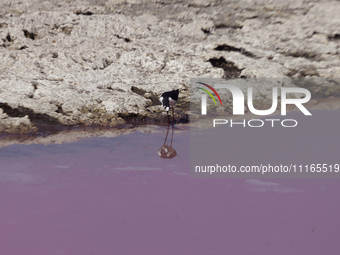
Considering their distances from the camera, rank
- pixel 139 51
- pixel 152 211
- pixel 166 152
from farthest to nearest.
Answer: pixel 139 51
pixel 166 152
pixel 152 211

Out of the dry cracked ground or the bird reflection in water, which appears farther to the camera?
the dry cracked ground

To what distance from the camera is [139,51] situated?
1622cm

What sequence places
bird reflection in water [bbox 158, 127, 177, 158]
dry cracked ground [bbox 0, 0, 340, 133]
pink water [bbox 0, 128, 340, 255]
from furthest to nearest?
dry cracked ground [bbox 0, 0, 340, 133] → bird reflection in water [bbox 158, 127, 177, 158] → pink water [bbox 0, 128, 340, 255]

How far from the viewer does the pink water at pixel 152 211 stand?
4.51 metres

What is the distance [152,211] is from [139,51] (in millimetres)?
12439

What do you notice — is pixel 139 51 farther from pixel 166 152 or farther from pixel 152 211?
pixel 152 211

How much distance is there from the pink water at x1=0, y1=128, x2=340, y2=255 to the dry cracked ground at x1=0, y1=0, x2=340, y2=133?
5.11m

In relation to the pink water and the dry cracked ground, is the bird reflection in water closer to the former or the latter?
the pink water

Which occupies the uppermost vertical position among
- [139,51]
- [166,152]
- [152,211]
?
[139,51]

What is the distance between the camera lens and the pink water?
4.51 m

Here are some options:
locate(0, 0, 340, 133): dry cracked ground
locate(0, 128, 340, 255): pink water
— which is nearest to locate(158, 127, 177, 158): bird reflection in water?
locate(0, 128, 340, 255): pink water

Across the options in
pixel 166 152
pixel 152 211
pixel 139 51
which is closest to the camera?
pixel 152 211

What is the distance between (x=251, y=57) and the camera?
51.9 feet

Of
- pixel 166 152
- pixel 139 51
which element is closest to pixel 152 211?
pixel 166 152
